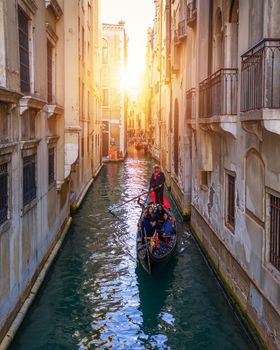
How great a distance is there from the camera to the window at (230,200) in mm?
9836

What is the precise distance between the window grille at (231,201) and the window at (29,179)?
3958mm

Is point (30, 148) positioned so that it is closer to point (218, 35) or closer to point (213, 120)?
point (213, 120)

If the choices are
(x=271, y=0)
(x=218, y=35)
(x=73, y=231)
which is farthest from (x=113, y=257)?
(x=271, y=0)

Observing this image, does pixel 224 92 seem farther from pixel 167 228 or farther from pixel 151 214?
pixel 167 228

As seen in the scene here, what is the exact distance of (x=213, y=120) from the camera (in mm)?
9820

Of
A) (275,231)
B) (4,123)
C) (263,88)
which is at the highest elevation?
(263,88)

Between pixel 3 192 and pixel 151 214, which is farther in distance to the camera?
pixel 151 214

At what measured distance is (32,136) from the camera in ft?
30.5

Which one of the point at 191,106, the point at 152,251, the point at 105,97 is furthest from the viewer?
the point at 105,97

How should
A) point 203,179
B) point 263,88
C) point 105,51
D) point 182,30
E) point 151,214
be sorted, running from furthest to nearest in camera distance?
point 105,51
point 182,30
point 203,179
point 151,214
point 263,88

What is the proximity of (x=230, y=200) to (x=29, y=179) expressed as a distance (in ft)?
13.4

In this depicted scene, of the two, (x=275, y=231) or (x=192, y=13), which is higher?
(x=192, y=13)

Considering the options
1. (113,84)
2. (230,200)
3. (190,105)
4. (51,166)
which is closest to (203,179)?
(190,105)

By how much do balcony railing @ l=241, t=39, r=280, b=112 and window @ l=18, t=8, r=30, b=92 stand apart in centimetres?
390
